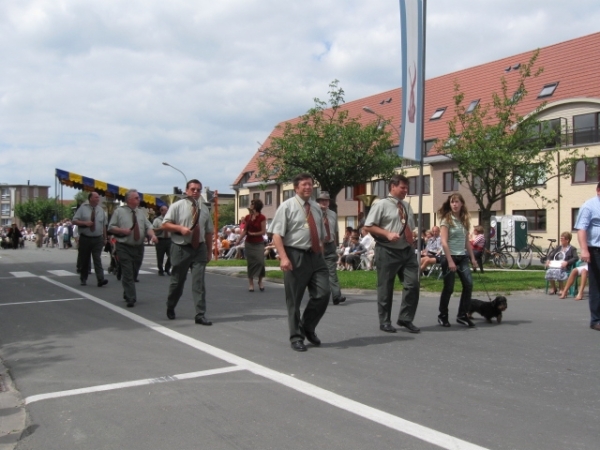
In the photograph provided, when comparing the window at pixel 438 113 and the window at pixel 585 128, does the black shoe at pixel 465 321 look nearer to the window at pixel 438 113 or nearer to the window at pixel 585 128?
the window at pixel 585 128

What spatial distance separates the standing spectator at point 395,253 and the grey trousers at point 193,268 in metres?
2.29

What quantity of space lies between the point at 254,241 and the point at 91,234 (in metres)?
3.48

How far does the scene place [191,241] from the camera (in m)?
8.47

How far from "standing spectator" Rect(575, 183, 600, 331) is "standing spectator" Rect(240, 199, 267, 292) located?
6.21 metres

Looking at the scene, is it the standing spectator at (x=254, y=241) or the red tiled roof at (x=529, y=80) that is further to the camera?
the red tiled roof at (x=529, y=80)

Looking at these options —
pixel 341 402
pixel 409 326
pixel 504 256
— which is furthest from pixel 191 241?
pixel 504 256

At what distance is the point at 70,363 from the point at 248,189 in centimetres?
6588

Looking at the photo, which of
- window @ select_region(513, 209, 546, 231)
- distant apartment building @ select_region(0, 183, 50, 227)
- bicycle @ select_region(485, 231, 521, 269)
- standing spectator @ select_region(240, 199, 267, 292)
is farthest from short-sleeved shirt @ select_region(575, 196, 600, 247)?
distant apartment building @ select_region(0, 183, 50, 227)

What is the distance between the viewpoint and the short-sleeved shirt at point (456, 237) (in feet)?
26.2

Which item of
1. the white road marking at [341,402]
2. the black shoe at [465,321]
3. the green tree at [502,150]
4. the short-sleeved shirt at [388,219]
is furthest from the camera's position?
the green tree at [502,150]

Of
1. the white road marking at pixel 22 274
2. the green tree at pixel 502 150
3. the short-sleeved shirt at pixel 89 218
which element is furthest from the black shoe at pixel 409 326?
the green tree at pixel 502 150

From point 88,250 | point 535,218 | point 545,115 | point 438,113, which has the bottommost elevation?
point 88,250

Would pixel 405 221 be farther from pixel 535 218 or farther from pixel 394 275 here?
pixel 535 218

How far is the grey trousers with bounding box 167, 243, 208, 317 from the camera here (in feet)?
27.5
